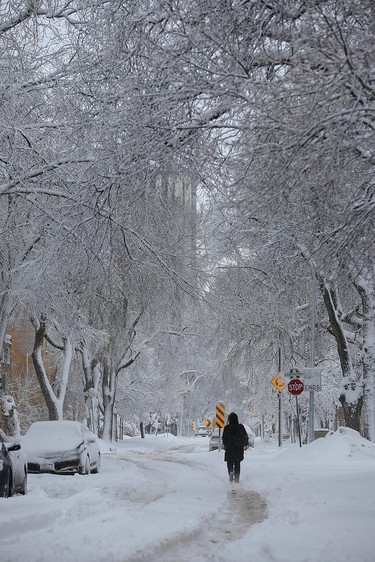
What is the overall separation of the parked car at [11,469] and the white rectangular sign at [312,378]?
43.7ft

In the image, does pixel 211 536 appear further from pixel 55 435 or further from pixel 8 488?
pixel 55 435

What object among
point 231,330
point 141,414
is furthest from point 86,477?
point 141,414

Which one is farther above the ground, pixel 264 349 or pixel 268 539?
pixel 264 349

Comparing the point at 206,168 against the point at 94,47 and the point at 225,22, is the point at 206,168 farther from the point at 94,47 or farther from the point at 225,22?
the point at 225,22

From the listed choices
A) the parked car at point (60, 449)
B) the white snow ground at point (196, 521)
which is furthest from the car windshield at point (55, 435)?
the white snow ground at point (196, 521)

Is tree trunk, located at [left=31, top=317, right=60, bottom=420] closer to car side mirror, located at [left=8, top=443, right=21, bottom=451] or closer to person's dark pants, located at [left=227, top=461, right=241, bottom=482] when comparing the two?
person's dark pants, located at [left=227, top=461, right=241, bottom=482]

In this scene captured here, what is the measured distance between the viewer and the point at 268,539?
29.9ft

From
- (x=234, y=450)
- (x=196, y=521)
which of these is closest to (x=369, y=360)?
(x=234, y=450)

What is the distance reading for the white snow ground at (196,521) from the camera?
27.0ft

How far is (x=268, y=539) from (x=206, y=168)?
657cm

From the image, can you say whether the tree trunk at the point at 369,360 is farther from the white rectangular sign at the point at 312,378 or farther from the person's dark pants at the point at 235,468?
the person's dark pants at the point at 235,468

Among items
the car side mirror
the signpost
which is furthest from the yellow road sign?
the car side mirror

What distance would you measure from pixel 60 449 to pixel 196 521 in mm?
11614

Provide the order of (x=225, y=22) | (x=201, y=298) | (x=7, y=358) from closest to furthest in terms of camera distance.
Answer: (x=225, y=22)
(x=201, y=298)
(x=7, y=358)
